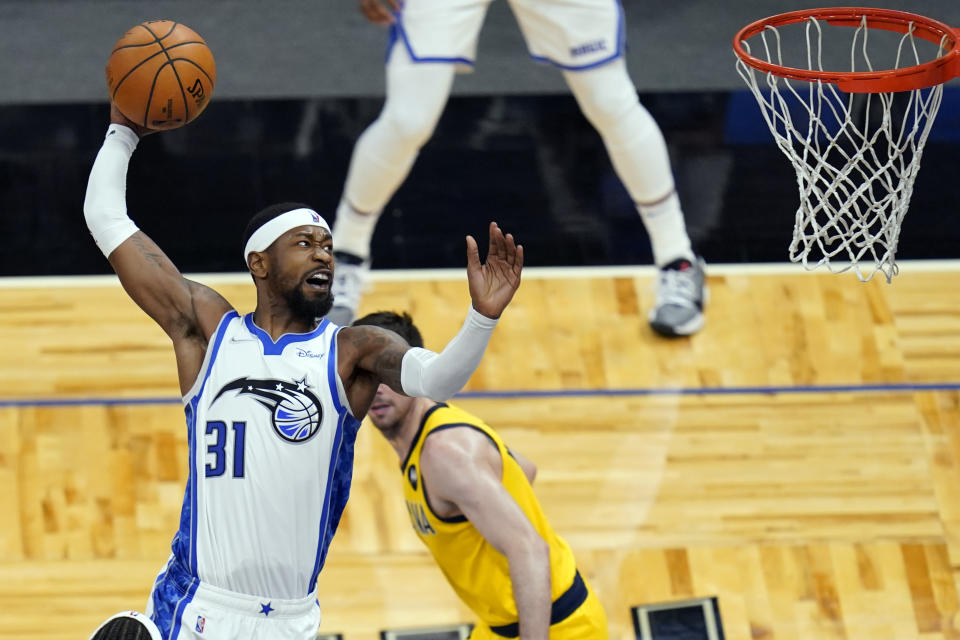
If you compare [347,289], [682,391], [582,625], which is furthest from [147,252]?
[682,391]

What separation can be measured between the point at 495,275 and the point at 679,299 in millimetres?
2837

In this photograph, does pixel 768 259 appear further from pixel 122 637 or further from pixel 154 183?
pixel 122 637

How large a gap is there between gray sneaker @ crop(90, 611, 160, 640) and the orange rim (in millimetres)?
2148

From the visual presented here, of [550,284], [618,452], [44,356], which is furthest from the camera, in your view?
[550,284]

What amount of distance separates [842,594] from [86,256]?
135 inches

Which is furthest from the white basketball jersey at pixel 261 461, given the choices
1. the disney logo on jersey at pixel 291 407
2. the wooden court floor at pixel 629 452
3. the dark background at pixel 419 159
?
the dark background at pixel 419 159

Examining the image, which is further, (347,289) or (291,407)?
(347,289)

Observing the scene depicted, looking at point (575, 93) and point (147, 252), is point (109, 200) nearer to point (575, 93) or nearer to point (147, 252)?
point (147, 252)

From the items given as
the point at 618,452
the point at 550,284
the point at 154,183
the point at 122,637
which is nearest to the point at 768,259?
the point at 550,284

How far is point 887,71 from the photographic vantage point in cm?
377

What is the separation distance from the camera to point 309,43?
746 cm

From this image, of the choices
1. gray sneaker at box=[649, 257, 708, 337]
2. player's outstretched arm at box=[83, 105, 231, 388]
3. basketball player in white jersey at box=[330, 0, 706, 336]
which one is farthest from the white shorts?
player's outstretched arm at box=[83, 105, 231, 388]

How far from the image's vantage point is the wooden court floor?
4.64 meters

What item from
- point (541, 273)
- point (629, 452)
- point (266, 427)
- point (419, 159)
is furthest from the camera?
point (419, 159)
